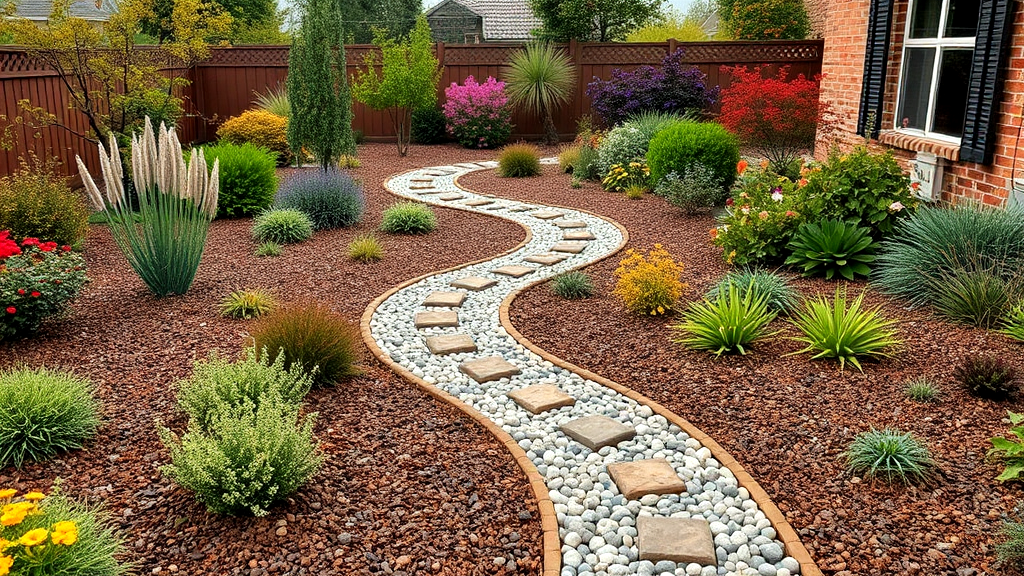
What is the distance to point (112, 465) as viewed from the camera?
10.6ft

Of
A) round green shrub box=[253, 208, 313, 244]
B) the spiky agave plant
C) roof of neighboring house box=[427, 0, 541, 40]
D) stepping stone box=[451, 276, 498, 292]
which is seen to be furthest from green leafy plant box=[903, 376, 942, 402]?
roof of neighboring house box=[427, 0, 541, 40]

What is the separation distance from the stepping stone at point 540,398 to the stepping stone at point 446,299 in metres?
1.63

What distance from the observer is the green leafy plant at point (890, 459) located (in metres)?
3.10

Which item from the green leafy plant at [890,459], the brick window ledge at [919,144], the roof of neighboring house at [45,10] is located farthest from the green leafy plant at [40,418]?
the roof of neighboring house at [45,10]

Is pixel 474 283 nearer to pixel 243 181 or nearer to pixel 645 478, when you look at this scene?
pixel 645 478

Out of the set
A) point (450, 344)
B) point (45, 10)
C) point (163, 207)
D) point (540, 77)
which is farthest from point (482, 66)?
point (45, 10)

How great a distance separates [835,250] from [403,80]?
9452mm

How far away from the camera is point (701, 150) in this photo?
900 cm

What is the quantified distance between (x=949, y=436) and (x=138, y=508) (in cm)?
345

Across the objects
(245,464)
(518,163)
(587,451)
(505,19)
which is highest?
(505,19)

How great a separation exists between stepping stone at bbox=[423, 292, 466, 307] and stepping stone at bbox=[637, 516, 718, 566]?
2.95m

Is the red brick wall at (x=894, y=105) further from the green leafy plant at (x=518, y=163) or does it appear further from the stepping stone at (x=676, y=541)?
the stepping stone at (x=676, y=541)

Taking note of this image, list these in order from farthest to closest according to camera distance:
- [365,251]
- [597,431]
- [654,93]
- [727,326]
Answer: [654,93] → [365,251] → [727,326] → [597,431]

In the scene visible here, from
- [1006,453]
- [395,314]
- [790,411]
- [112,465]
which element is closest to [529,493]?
[790,411]
